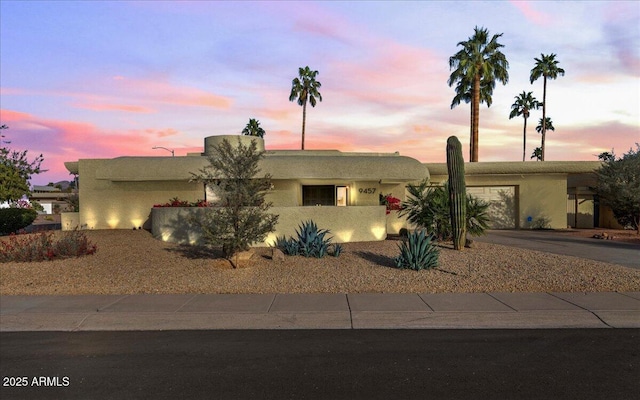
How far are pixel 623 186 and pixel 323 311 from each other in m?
19.5

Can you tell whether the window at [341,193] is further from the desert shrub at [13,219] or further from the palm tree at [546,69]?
the palm tree at [546,69]

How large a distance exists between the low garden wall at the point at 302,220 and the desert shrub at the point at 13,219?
8484 mm

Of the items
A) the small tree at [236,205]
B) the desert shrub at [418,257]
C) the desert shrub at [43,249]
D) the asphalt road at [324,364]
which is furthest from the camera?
the desert shrub at [43,249]

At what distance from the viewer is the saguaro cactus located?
14344mm

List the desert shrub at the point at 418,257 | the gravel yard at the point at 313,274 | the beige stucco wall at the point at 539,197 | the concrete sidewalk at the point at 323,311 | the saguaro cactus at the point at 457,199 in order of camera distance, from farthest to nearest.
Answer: the beige stucco wall at the point at 539,197, the saguaro cactus at the point at 457,199, the desert shrub at the point at 418,257, the gravel yard at the point at 313,274, the concrete sidewalk at the point at 323,311

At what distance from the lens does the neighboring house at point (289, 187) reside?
54.3 feet

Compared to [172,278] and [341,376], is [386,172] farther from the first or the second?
[341,376]

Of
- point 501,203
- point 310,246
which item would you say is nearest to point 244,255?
point 310,246

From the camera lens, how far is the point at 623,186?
70.4 feet

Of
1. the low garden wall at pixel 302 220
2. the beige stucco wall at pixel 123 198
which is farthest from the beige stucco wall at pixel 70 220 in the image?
the low garden wall at pixel 302 220

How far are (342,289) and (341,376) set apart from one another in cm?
461

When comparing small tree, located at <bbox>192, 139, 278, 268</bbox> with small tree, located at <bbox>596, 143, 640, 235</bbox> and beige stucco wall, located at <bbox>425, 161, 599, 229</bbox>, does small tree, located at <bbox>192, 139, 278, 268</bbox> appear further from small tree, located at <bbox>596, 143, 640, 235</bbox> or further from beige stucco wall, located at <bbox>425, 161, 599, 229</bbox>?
small tree, located at <bbox>596, 143, 640, 235</bbox>

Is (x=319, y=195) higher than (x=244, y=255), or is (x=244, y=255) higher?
(x=319, y=195)

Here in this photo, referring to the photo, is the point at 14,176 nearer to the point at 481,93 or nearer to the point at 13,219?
the point at 13,219
